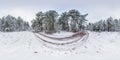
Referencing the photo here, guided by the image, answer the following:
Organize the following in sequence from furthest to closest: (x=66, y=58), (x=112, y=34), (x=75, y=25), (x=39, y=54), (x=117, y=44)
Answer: (x=75, y=25)
(x=112, y=34)
(x=117, y=44)
(x=39, y=54)
(x=66, y=58)

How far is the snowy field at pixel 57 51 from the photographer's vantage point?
1112 centimetres

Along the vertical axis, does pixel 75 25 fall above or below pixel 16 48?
above

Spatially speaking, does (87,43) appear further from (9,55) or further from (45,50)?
(9,55)

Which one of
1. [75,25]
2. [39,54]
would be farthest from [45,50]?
[75,25]

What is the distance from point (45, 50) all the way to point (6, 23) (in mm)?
47867

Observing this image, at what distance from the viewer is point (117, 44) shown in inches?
529

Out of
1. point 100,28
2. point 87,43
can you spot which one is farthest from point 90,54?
point 100,28

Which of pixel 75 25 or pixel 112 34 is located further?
pixel 75 25

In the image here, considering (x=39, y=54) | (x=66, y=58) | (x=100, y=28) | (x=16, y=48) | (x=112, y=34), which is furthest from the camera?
(x=100, y=28)

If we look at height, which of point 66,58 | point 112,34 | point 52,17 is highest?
point 52,17

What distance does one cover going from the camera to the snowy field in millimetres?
11125

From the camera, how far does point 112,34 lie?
15359 mm

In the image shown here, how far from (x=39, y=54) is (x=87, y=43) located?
147 inches

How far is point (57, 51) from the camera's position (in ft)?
39.9
